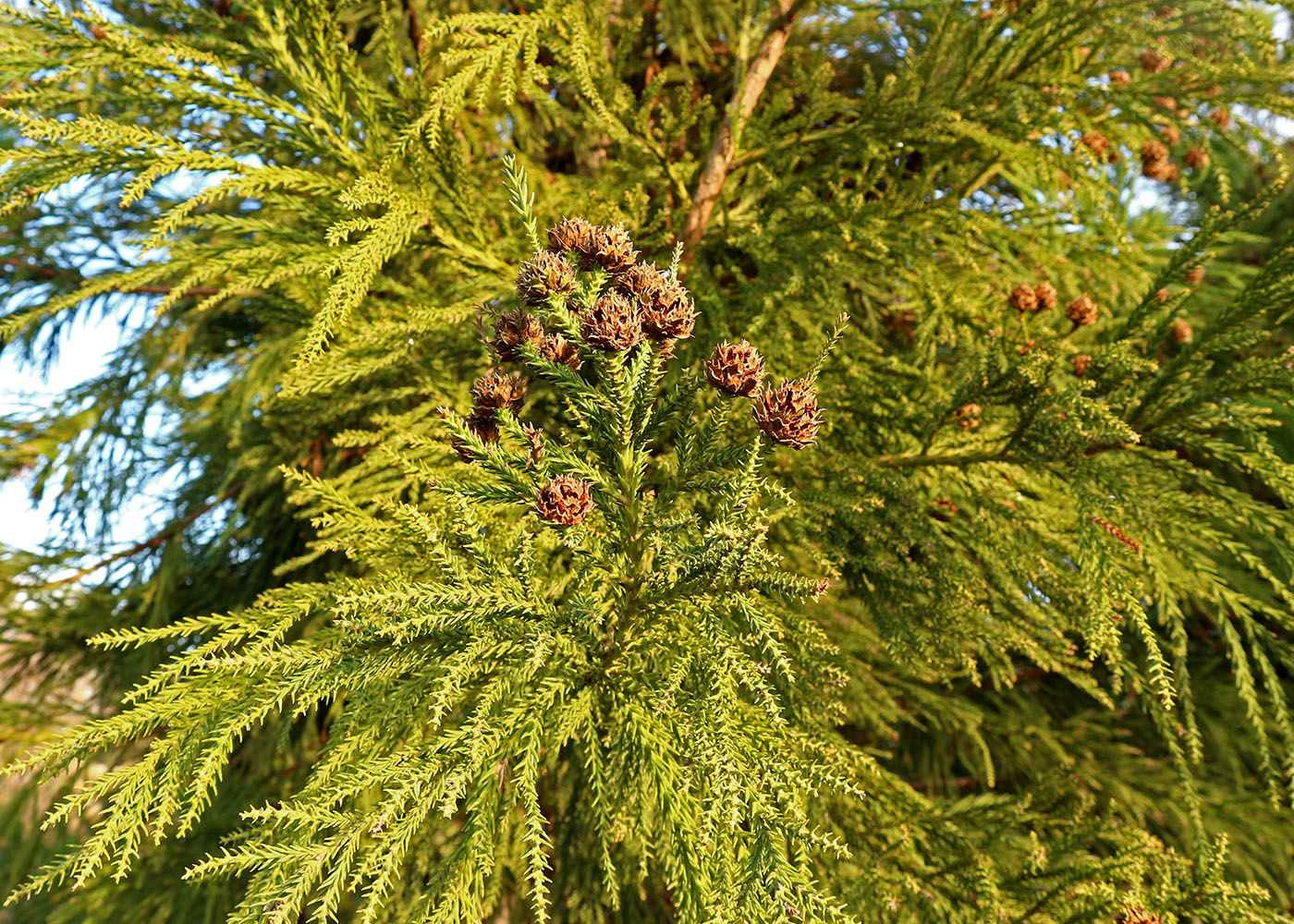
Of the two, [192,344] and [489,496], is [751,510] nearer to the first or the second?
[489,496]

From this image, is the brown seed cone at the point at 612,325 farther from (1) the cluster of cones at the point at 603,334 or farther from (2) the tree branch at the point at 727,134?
(2) the tree branch at the point at 727,134

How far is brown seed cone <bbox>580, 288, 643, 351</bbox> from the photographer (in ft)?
2.90

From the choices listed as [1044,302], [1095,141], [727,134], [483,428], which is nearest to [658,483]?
[483,428]

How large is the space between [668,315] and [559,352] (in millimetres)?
147

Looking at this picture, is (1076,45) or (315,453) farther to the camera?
(315,453)

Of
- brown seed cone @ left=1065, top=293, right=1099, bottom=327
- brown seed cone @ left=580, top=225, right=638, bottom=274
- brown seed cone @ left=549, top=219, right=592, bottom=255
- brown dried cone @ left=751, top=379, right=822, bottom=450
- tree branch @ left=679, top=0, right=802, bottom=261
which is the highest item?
tree branch @ left=679, top=0, right=802, bottom=261

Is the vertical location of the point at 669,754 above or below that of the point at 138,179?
below

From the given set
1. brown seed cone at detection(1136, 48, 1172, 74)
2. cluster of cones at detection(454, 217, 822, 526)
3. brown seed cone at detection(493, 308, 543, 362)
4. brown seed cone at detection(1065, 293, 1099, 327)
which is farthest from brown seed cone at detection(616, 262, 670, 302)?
brown seed cone at detection(1136, 48, 1172, 74)

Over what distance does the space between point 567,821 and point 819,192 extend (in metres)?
1.91

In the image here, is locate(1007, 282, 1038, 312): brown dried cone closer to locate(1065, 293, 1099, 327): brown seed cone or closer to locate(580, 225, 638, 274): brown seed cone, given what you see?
locate(1065, 293, 1099, 327): brown seed cone

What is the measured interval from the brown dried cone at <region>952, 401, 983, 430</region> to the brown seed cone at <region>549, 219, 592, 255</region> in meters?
0.83

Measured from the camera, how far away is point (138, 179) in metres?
1.32

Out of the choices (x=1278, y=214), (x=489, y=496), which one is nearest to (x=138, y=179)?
(x=489, y=496)

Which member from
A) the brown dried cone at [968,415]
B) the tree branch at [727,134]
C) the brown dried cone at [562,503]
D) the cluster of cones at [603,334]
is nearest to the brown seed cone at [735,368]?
the cluster of cones at [603,334]
